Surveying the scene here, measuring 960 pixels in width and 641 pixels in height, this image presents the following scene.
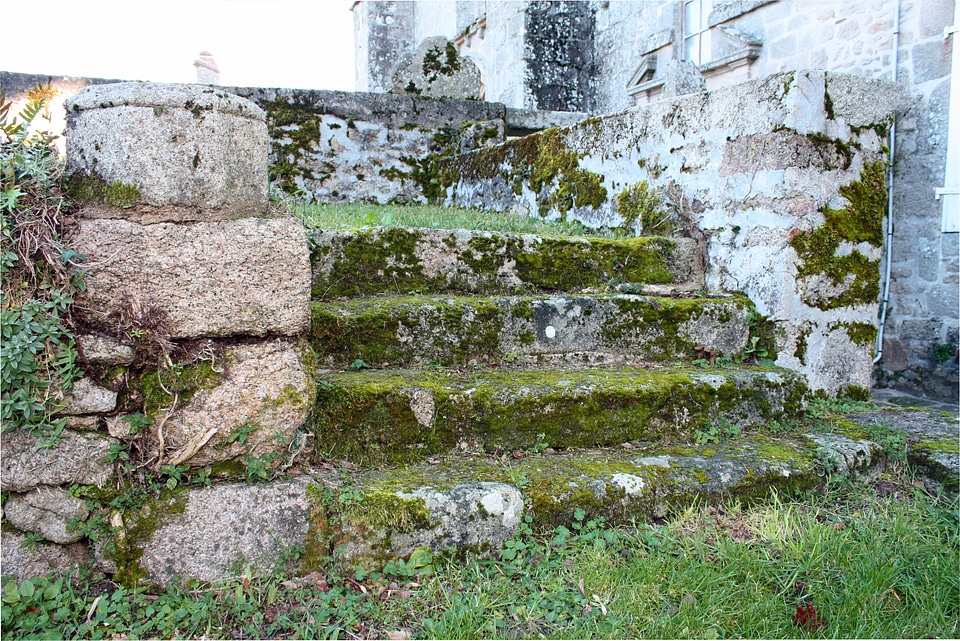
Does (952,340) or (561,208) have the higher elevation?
(561,208)

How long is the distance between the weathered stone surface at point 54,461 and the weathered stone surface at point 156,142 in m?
0.77

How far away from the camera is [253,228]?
2281 mm

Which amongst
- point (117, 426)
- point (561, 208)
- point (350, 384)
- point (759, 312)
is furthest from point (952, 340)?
point (117, 426)

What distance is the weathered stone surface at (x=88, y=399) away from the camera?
2094 millimetres

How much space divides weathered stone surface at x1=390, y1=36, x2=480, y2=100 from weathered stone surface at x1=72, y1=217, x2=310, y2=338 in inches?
202

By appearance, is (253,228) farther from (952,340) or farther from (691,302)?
(952,340)

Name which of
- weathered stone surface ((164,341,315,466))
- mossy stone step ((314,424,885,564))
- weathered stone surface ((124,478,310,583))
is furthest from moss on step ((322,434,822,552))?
weathered stone surface ((164,341,315,466))

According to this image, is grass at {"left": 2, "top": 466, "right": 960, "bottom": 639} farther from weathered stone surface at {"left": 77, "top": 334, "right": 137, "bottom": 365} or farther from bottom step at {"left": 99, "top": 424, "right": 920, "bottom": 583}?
weathered stone surface at {"left": 77, "top": 334, "right": 137, "bottom": 365}

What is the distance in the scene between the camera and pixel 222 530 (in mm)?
2158

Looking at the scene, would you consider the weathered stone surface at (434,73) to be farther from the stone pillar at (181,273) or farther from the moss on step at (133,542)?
the moss on step at (133,542)

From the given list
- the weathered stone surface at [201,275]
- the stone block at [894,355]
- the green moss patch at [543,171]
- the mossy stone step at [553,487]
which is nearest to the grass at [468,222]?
the green moss patch at [543,171]

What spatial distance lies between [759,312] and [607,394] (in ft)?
4.10

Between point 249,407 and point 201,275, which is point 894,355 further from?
point 201,275

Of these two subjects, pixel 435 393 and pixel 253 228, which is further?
pixel 435 393
